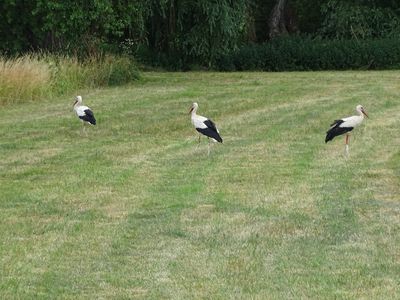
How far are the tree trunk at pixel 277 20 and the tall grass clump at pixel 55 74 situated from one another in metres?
18.0

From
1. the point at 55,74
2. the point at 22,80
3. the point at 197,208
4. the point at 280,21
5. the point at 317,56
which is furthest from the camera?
the point at 280,21

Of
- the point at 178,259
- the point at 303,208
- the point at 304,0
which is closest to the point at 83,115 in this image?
the point at 303,208

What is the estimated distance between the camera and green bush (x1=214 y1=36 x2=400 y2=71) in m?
42.8

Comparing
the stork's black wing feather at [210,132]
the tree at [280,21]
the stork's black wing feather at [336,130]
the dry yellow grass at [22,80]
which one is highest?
the stork's black wing feather at [336,130]

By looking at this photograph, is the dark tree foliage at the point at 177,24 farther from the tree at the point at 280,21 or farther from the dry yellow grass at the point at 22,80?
the dry yellow grass at the point at 22,80

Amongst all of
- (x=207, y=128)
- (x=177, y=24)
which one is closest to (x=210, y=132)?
(x=207, y=128)

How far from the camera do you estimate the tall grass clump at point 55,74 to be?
2478 centimetres

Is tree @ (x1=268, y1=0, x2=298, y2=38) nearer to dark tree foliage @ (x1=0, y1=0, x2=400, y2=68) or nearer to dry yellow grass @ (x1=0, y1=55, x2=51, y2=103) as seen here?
dark tree foliage @ (x1=0, y1=0, x2=400, y2=68)

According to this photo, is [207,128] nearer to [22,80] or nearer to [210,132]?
[210,132]

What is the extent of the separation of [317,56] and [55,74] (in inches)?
726

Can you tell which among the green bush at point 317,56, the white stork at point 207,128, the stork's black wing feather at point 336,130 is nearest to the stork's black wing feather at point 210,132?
the white stork at point 207,128

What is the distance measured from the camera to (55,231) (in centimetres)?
1024

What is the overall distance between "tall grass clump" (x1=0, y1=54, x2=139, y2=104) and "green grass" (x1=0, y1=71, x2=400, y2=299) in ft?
8.88

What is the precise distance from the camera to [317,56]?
1713 inches
